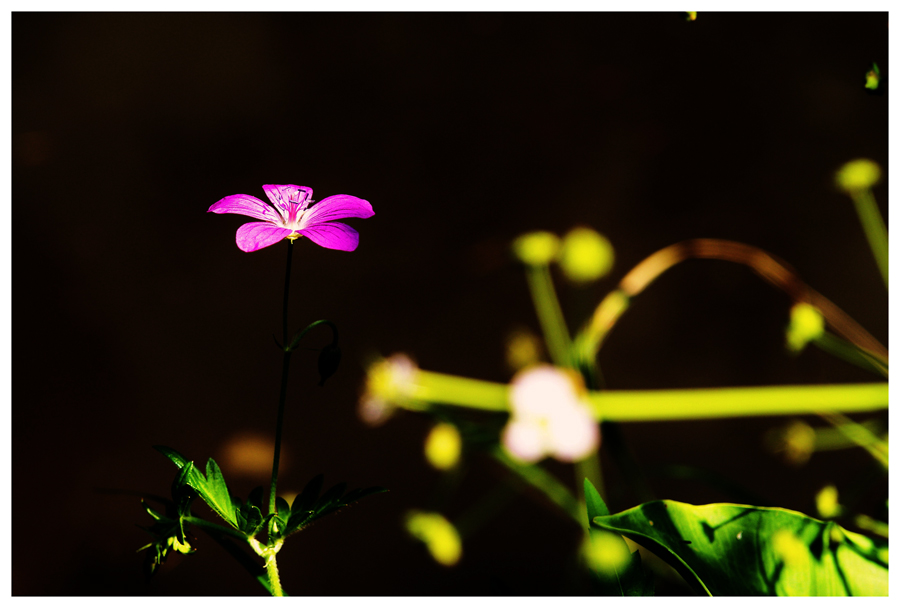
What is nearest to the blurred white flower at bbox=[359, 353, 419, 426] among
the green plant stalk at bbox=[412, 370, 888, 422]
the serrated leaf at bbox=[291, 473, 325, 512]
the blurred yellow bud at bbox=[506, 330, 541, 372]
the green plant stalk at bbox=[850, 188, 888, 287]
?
the green plant stalk at bbox=[412, 370, 888, 422]

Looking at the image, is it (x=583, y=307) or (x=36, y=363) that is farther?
(x=583, y=307)

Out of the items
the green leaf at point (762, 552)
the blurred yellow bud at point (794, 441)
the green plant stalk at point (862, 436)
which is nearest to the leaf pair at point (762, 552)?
the green leaf at point (762, 552)

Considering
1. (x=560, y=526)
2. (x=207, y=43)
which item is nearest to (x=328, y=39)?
(x=207, y=43)

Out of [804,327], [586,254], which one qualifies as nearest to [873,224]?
[804,327]

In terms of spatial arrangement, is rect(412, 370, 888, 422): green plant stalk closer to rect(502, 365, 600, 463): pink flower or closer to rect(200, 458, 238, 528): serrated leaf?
rect(502, 365, 600, 463): pink flower

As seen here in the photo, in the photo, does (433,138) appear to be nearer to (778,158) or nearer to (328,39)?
(328,39)

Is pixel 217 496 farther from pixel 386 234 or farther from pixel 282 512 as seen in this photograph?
pixel 386 234
